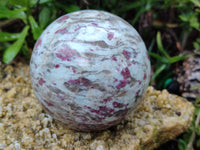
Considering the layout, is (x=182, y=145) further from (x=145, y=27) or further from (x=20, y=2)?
(x=20, y=2)

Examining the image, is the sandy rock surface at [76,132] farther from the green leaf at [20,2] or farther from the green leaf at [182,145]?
the green leaf at [20,2]

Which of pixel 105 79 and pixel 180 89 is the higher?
pixel 105 79

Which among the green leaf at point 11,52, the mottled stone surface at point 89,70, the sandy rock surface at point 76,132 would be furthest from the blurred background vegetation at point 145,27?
the mottled stone surface at point 89,70

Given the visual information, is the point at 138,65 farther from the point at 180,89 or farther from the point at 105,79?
the point at 180,89

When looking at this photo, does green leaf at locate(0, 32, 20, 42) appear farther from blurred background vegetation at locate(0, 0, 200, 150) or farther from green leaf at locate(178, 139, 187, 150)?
green leaf at locate(178, 139, 187, 150)

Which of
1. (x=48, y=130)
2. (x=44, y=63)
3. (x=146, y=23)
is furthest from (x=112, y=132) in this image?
(x=146, y=23)

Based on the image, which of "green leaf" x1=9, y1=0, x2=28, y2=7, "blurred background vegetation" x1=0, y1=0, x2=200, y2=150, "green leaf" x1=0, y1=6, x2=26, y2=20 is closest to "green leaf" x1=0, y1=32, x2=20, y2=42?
"blurred background vegetation" x1=0, y1=0, x2=200, y2=150

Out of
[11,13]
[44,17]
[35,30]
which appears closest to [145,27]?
[44,17]
